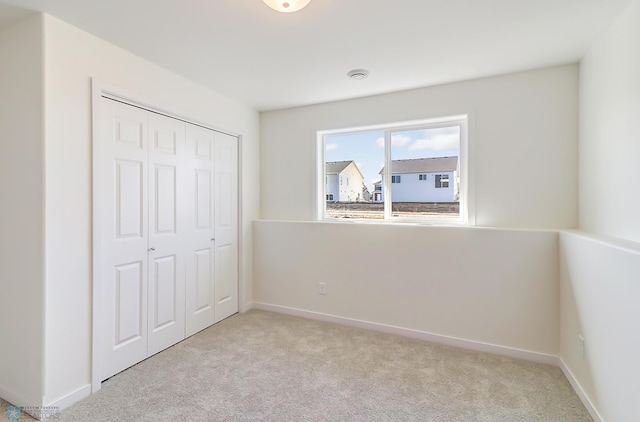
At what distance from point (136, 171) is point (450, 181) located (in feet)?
9.05

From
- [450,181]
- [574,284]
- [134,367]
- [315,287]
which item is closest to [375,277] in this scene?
[315,287]

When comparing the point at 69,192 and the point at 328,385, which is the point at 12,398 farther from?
the point at 328,385

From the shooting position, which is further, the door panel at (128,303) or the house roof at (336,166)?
the house roof at (336,166)

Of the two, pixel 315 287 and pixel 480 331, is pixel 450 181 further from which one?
pixel 315 287

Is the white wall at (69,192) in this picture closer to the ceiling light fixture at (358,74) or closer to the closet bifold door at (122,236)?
the closet bifold door at (122,236)

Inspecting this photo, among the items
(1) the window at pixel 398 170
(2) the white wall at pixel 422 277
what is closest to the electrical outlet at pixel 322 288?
(2) the white wall at pixel 422 277

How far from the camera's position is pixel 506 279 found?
2484mm

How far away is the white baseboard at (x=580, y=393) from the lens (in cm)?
172

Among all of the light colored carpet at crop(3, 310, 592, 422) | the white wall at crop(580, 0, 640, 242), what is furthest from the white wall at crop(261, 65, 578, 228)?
the light colored carpet at crop(3, 310, 592, 422)

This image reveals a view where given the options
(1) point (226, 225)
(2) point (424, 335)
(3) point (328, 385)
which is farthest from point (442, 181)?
(1) point (226, 225)

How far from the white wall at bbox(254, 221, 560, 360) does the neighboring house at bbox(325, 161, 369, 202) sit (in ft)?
1.39

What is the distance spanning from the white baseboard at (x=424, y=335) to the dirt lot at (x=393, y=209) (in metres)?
1.12

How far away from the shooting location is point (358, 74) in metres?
2.57

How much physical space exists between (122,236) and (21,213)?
0.56 m
